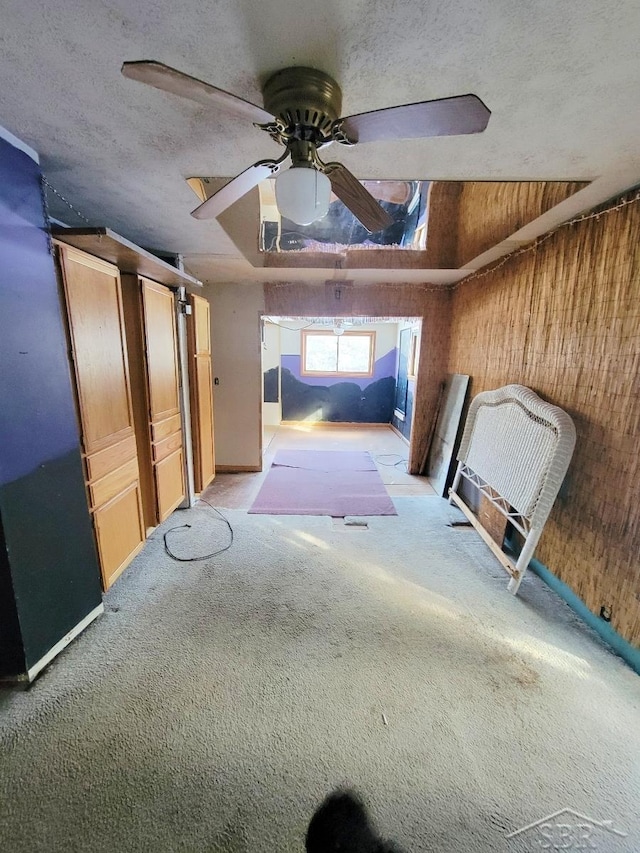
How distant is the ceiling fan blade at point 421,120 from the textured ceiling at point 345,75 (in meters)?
0.15

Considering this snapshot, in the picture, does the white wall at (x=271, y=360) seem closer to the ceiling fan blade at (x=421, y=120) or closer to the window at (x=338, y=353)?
the window at (x=338, y=353)

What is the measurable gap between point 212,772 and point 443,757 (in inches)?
32.6

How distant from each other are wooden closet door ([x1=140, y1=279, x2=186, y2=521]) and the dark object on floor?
2.08m

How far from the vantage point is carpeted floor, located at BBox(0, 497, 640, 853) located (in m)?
1.05

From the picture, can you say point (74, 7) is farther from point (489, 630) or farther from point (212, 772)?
point (489, 630)

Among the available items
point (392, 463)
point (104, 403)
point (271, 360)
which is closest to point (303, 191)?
point (104, 403)

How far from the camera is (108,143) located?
4.54 feet

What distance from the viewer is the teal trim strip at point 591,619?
1607 millimetres

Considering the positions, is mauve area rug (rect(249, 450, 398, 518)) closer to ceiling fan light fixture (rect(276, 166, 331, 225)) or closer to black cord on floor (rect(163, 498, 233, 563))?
black cord on floor (rect(163, 498, 233, 563))

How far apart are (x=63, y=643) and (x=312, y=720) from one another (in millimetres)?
1261

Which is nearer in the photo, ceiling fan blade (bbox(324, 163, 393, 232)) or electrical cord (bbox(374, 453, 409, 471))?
ceiling fan blade (bbox(324, 163, 393, 232))

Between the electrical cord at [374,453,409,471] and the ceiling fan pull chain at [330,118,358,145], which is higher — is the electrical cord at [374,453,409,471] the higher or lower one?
the lower one

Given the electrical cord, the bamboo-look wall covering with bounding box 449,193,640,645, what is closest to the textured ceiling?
the bamboo-look wall covering with bounding box 449,193,640,645

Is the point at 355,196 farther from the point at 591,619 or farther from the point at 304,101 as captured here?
the point at 591,619
